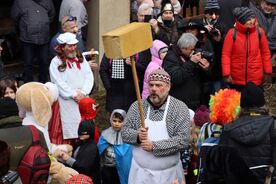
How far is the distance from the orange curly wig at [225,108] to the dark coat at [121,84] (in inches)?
111

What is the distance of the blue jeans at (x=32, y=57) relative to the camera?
10.8 metres

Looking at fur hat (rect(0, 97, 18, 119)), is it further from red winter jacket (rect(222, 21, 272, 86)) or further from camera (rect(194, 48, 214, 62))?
red winter jacket (rect(222, 21, 272, 86))

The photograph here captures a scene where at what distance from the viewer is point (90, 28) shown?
1196 cm

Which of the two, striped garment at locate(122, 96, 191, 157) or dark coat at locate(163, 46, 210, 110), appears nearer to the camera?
striped garment at locate(122, 96, 191, 157)

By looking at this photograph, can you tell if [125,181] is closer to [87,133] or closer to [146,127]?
[87,133]

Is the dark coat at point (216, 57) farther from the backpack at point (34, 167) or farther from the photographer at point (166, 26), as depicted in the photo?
the backpack at point (34, 167)

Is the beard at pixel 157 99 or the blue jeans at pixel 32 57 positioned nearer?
the beard at pixel 157 99

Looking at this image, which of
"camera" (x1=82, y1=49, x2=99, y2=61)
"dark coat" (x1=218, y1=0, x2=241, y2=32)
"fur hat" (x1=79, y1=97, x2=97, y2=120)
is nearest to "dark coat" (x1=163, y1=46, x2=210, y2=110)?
"fur hat" (x1=79, y1=97, x2=97, y2=120)

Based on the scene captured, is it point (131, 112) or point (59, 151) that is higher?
point (131, 112)

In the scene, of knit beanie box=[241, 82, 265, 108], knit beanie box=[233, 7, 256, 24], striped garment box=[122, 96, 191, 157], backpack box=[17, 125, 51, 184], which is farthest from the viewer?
knit beanie box=[233, 7, 256, 24]

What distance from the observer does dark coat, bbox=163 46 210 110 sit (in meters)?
8.51

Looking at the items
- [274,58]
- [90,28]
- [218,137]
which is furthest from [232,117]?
[90,28]

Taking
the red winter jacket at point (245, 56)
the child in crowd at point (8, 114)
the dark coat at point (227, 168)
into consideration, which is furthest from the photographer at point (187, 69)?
the dark coat at point (227, 168)

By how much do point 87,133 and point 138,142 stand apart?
3.09 ft
